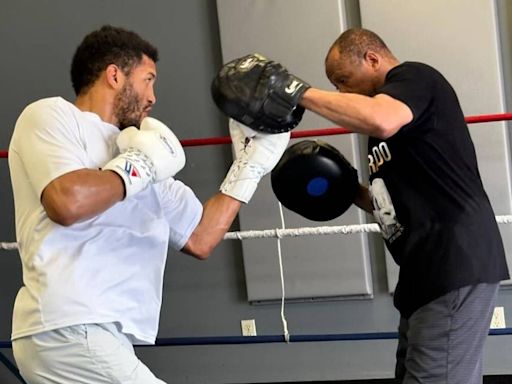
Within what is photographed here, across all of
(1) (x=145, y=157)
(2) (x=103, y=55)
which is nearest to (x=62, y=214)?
(1) (x=145, y=157)

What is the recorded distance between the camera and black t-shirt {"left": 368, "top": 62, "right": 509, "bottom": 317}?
1.67m

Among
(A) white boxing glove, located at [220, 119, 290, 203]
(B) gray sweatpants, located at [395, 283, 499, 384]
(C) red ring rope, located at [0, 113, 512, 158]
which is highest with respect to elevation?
(C) red ring rope, located at [0, 113, 512, 158]

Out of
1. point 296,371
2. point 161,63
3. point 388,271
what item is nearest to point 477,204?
point 388,271

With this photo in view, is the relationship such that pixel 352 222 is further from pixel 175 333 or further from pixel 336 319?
pixel 175 333

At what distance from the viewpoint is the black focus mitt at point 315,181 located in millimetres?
2066

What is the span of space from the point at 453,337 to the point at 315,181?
0.63 metres

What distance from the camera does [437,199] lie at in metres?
1.70

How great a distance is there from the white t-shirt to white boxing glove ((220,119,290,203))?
0.89 ft

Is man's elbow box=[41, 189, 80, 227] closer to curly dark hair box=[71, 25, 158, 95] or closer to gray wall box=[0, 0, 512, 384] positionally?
curly dark hair box=[71, 25, 158, 95]

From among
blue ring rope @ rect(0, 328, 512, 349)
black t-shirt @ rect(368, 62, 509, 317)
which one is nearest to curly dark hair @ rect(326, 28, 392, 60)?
black t-shirt @ rect(368, 62, 509, 317)

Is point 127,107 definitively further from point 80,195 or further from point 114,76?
point 80,195

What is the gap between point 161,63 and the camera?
336 cm

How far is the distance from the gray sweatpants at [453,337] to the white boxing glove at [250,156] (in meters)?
0.54

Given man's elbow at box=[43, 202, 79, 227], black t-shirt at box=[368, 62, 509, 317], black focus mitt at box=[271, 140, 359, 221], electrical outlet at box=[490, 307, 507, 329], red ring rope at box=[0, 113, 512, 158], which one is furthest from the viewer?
electrical outlet at box=[490, 307, 507, 329]
